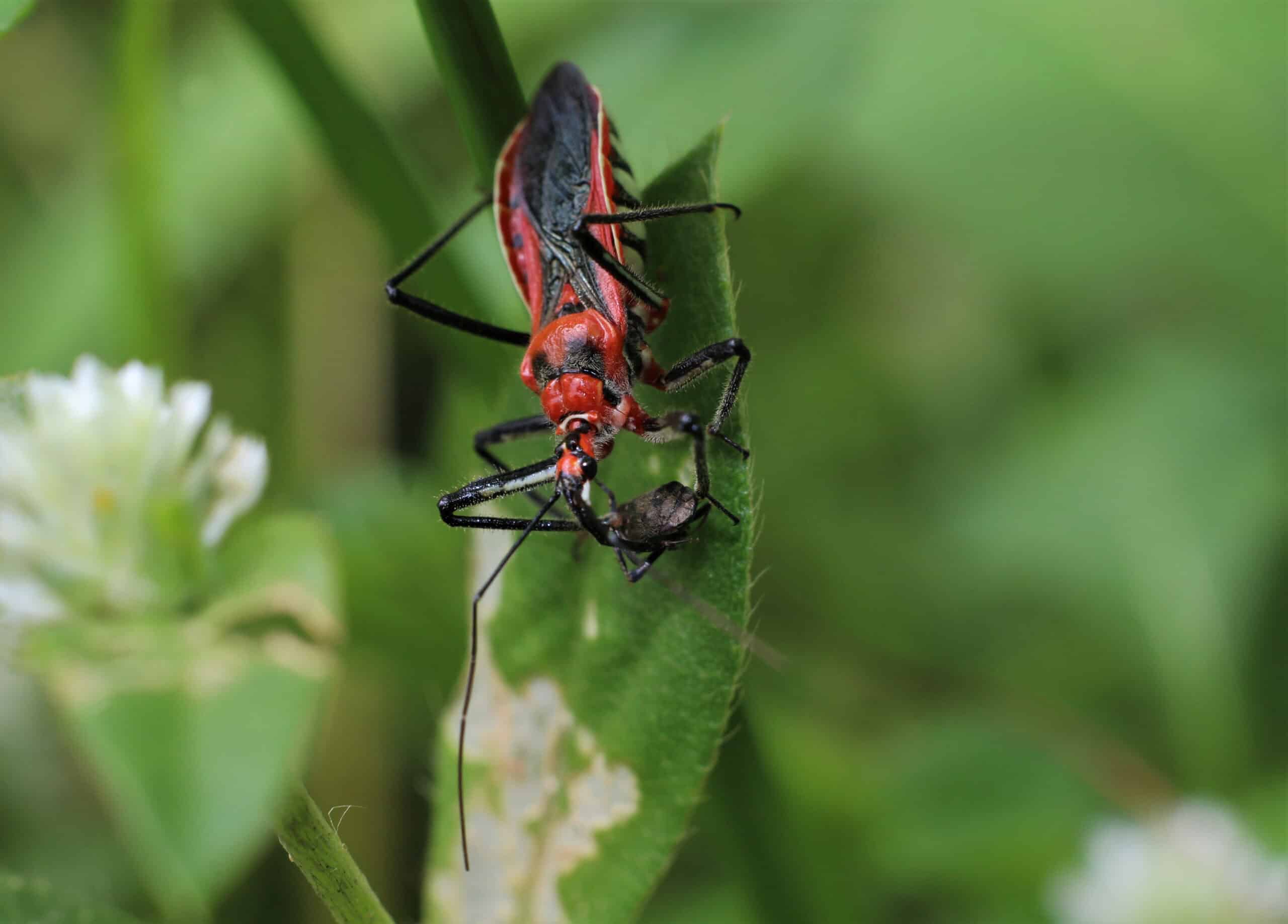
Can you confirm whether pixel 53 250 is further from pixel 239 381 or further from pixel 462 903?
pixel 462 903

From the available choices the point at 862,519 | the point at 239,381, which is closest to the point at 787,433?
the point at 862,519

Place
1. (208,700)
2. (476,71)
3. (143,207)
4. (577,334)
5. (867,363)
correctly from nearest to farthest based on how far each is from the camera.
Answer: (476,71) → (208,700) → (577,334) → (143,207) → (867,363)

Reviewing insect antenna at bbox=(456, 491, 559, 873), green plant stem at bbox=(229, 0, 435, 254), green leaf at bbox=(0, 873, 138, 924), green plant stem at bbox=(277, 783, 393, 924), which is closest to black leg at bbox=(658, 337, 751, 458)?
insect antenna at bbox=(456, 491, 559, 873)

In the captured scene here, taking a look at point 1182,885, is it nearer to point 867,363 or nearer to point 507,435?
point 507,435

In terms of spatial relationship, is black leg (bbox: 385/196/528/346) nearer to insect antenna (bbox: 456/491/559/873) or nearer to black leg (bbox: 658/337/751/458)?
insect antenna (bbox: 456/491/559/873)

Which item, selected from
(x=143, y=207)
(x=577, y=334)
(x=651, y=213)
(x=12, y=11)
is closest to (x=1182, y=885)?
(x=577, y=334)

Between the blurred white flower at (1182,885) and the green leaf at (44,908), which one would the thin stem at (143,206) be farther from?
the blurred white flower at (1182,885)

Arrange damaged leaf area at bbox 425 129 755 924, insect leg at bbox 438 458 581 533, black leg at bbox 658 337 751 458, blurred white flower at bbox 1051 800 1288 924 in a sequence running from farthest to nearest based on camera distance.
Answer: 1. blurred white flower at bbox 1051 800 1288 924
2. insect leg at bbox 438 458 581 533
3. black leg at bbox 658 337 751 458
4. damaged leaf area at bbox 425 129 755 924

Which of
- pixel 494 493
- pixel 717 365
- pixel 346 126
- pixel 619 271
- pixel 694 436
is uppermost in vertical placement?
pixel 346 126
